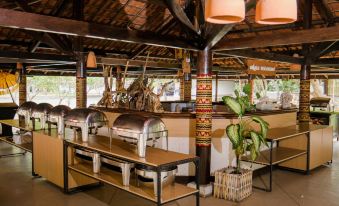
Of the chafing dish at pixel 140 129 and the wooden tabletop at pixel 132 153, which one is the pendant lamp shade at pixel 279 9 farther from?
the chafing dish at pixel 140 129

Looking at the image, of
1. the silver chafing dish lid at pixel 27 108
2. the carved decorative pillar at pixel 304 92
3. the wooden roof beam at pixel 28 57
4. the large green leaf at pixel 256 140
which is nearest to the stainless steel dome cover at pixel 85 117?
the silver chafing dish lid at pixel 27 108

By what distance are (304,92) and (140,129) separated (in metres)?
5.78

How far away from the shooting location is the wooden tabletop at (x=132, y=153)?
12.1ft

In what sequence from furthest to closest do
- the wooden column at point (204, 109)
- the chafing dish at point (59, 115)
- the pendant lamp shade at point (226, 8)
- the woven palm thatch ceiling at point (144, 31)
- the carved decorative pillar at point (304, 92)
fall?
the carved decorative pillar at point (304, 92) → the chafing dish at point (59, 115) → the wooden column at point (204, 109) → the woven palm thatch ceiling at point (144, 31) → the pendant lamp shade at point (226, 8)

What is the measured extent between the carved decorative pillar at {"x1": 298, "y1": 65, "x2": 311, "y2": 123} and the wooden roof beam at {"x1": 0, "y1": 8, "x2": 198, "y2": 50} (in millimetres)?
4253

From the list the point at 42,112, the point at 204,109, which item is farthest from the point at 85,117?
the point at 204,109

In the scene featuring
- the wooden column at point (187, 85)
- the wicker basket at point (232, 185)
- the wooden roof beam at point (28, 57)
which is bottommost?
the wicker basket at point (232, 185)

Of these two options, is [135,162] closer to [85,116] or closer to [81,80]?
[85,116]

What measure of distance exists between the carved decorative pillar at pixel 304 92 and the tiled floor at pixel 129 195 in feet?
7.22

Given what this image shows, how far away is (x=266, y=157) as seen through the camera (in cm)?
578

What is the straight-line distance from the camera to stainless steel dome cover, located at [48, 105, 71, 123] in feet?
17.8

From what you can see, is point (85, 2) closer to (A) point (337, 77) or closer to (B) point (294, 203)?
(B) point (294, 203)

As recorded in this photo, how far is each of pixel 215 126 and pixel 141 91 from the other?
167 centimetres

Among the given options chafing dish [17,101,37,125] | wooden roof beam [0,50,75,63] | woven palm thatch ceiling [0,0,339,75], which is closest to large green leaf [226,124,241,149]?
woven palm thatch ceiling [0,0,339,75]
